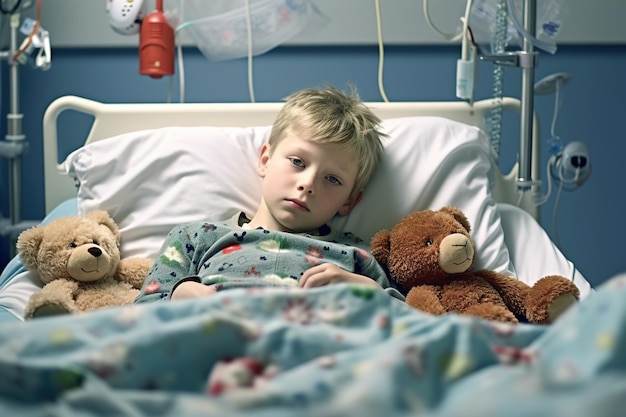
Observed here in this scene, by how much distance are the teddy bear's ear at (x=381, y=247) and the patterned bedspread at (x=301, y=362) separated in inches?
27.4

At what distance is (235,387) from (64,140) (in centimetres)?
214

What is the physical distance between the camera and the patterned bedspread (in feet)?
2.79

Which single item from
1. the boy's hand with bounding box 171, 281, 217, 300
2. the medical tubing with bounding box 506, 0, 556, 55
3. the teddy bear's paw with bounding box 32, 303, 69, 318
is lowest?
the teddy bear's paw with bounding box 32, 303, 69, 318

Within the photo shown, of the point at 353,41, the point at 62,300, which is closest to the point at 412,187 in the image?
the point at 62,300

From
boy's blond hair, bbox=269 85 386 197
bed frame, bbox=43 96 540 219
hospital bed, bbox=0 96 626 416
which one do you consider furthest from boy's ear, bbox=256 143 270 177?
hospital bed, bbox=0 96 626 416

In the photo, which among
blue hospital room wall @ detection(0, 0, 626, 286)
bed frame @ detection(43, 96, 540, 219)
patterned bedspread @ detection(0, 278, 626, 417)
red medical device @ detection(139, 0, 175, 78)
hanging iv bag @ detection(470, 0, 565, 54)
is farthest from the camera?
blue hospital room wall @ detection(0, 0, 626, 286)

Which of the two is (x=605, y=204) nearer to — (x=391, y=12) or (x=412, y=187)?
(x=391, y=12)

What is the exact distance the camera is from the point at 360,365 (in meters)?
0.94

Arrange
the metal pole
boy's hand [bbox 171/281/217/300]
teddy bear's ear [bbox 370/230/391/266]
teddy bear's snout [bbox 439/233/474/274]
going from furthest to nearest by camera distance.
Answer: the metal pole
teddy bear's ear [bbox 370/230/391/266]
teddy bear's snout [bbox 439/233/474/274]
boy's hand [bbox 171/281/217/300]

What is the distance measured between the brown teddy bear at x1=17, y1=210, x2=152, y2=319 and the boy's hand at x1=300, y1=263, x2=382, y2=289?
392 mm

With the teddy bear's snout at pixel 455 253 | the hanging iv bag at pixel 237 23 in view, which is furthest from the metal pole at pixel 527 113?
the hanging iv bag at pixel 237 23

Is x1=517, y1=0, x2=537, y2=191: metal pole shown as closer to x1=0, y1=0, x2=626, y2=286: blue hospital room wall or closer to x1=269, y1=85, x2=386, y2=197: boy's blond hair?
x1=269, y1=85, x2=386, y2=197: boy's blond hair

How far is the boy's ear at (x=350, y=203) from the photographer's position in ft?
6.33

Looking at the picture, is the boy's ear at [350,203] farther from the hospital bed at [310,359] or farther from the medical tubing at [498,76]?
the hospital bed at [310,359]
